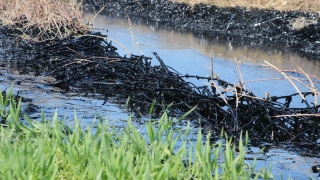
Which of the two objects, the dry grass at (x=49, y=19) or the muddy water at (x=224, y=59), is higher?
the dry grass at (x=49, y=19)

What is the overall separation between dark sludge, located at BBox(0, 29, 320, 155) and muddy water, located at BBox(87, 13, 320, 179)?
0.29 m

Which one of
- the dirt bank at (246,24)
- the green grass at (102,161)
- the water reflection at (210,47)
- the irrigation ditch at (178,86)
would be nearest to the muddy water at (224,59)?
the water reflection at (210,47)

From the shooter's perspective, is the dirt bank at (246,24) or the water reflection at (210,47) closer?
the water reflection at (210,47)

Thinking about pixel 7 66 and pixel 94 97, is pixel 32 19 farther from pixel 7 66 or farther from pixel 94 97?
pixel 94 97

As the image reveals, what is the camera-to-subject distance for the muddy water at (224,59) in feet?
17.8

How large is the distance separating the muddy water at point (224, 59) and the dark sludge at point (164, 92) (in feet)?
0.96

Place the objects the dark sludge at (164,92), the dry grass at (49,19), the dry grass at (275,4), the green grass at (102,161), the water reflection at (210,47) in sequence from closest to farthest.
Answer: the green grass at (102,161), the dark sludge at (164,92), the dry grass at (49,19), the water reflection at (210,47), the dry grass at (275,4)

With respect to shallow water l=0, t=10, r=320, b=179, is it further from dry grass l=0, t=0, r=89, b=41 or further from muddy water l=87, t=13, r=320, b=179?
dry grass l=0, t=0, r=89, b=41

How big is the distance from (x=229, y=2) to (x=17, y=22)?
8023 millimetres

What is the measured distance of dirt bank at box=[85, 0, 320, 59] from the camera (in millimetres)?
13930

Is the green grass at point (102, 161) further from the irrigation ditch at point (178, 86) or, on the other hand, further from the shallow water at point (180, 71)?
the irrigation ditch at point (178, 86)

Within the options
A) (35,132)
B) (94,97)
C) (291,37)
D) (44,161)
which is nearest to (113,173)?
(44,161)

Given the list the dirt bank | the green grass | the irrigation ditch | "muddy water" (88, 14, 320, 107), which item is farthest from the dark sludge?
the dirt bank

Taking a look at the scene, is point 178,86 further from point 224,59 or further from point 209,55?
point 209,55
